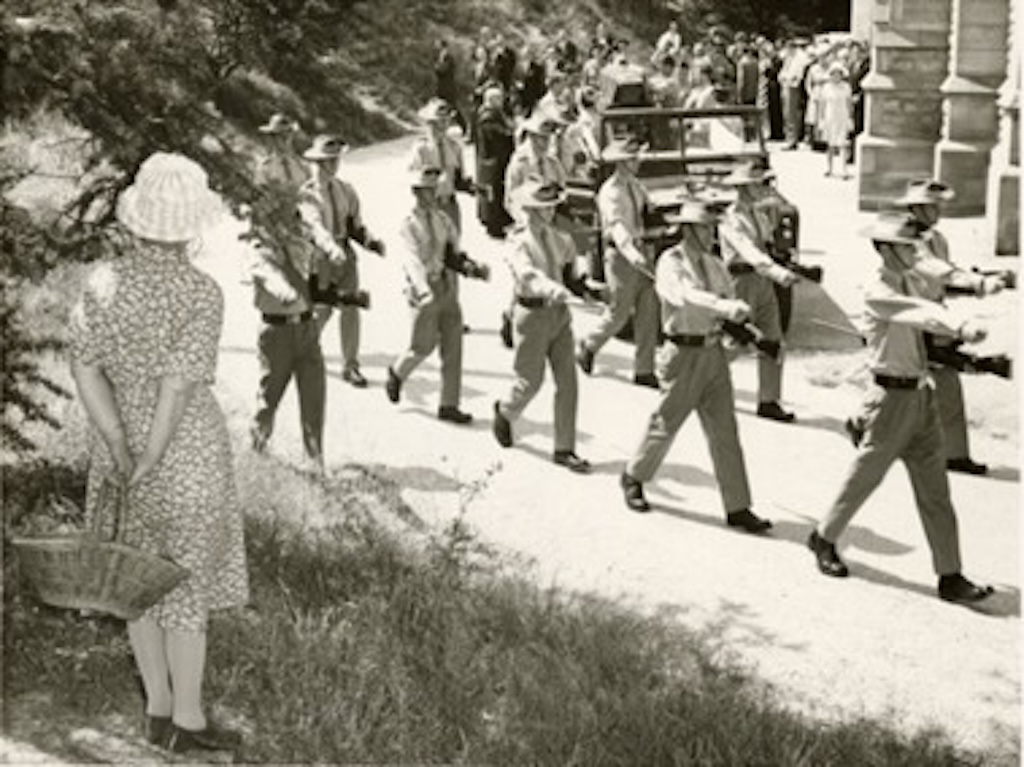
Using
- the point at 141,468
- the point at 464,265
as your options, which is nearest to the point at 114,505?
the point at 141,468

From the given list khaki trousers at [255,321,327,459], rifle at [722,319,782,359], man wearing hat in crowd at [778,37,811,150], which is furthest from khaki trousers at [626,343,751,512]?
man wearing hat in crowd at [778,37,811,150]

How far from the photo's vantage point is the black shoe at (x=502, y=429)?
1073cm

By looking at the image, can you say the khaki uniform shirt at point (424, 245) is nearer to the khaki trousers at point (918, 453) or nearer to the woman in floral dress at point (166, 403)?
the khaki trousers at point (918, 453)

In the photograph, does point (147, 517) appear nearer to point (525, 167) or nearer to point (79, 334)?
point (79, 334)

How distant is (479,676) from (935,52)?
15622mm

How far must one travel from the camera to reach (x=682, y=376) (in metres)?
9.16

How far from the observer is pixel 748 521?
927 cm

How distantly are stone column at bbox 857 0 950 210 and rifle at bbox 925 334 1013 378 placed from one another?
38.7 feet

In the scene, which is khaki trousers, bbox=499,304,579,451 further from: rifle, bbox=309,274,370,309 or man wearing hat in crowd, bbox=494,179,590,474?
rifle, bbox=309,274,370,309

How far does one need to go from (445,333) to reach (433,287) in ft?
1.12

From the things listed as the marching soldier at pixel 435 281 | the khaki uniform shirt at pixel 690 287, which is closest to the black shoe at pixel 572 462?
the marching soldier at pixel 435 281

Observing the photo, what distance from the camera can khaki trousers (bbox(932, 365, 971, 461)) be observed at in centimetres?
995

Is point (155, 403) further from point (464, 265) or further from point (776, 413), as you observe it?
point (776, 413)

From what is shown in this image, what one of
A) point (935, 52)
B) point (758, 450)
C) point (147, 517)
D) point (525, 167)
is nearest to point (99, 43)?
point (147, 517)
